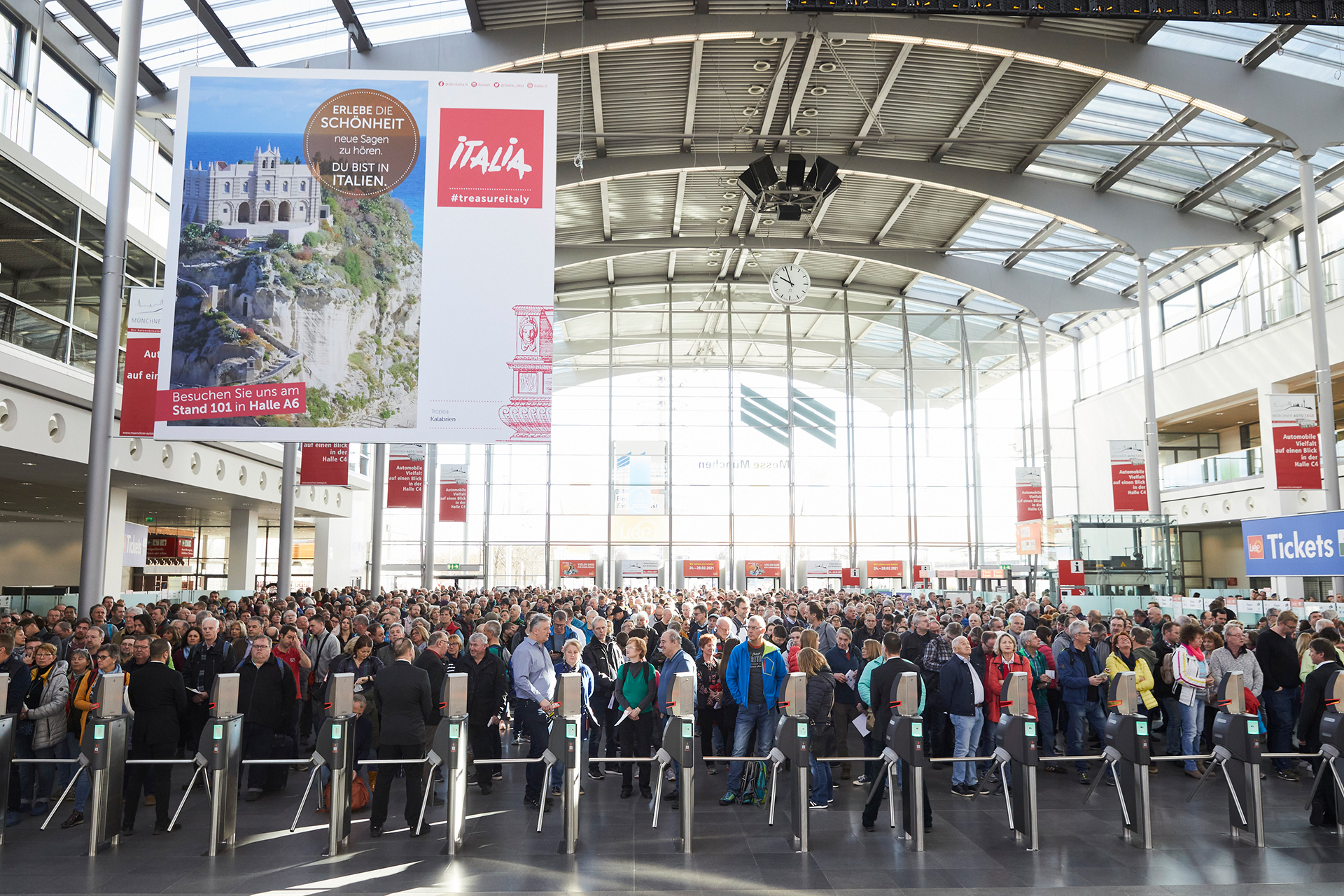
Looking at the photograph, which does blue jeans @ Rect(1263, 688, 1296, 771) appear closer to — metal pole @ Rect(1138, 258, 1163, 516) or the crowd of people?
the crowd of people

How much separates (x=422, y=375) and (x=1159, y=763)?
8.86m

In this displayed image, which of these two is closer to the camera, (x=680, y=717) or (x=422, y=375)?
(x=680, y=717)

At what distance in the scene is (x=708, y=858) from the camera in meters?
6.63

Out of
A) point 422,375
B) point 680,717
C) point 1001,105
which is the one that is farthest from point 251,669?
point 1001,105

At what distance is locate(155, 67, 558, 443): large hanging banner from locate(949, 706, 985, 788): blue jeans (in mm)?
4727

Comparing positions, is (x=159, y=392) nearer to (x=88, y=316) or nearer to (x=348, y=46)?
(x=88, y=316)

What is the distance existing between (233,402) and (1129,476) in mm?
21126

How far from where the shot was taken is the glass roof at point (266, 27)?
54.0 ft

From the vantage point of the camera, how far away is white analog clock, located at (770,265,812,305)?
2547cm

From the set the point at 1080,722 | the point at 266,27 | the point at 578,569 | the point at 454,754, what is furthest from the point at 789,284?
the point at 454,754

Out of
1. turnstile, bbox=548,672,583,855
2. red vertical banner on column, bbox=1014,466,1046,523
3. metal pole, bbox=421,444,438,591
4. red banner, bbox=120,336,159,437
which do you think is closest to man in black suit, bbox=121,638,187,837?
turnstile, bbox=548,672,583,855

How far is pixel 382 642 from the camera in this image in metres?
10.2

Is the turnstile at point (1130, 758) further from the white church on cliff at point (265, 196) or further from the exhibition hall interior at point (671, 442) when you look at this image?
the white church on cliff at point (265, 196)

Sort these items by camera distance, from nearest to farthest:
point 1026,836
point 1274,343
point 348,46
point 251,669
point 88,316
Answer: point 1026,836, point 251,669, point 88,316, point 348,46, point 1274,343
